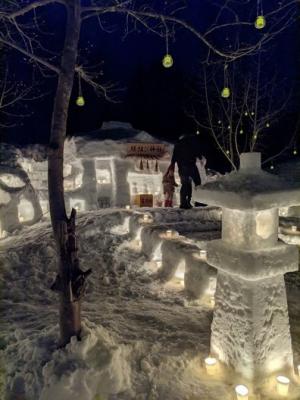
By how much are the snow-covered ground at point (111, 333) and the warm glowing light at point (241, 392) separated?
0.24m

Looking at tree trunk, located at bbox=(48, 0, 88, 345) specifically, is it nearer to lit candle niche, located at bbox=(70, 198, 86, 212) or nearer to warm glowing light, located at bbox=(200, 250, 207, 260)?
warm glowing light, located at bbox=(200, 250, 207, 260)

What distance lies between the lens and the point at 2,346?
4.77m

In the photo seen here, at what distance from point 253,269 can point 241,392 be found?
4.24 ft

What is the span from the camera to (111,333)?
5184mm

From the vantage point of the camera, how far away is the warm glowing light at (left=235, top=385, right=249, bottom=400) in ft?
11.9

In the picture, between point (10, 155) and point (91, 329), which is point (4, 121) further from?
point (91, 329)

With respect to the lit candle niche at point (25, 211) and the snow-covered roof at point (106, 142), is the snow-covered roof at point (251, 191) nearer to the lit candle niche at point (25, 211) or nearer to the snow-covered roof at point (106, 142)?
the lit candle niche at point (25, 211)

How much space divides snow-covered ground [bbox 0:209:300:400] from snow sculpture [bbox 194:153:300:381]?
35 centimetres

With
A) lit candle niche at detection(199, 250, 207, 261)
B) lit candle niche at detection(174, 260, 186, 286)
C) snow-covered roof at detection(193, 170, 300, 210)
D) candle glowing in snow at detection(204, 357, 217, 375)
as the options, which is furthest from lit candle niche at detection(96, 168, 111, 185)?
candle glowing in snow at detection(204, 357, 217, 375)

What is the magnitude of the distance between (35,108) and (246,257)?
16.5 m

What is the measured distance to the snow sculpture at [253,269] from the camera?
3.81 meters

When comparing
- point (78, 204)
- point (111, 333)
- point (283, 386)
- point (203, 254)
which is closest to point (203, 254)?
point (203, 254)

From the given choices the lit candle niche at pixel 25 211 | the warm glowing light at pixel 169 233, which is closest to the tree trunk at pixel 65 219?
the warm glowing light at pixel 169 233

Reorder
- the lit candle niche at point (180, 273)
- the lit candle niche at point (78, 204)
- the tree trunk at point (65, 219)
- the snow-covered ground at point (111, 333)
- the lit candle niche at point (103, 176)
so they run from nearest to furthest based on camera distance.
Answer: the snow-covered ground at point (111, 333) < the tree trunk at point (65, 219) < the lit candle niche at point (180, 273) < the lit candle niche at point (78, 204) < the lit candle niche at point (103, 176)
